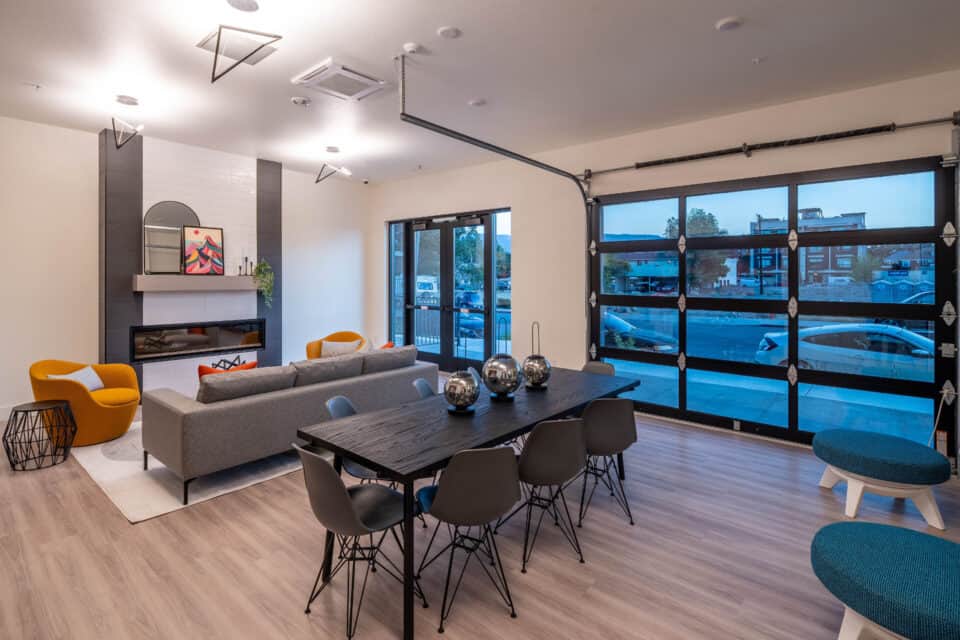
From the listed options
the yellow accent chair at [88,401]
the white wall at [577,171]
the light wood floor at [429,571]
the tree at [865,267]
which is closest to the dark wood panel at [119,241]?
the yellow accent chair at [88,401]

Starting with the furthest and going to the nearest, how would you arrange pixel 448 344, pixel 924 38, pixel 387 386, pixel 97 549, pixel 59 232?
1. pixel 448 344
2. pixel 59 232
3. pixel 387 386
4. pixel 924 38
5. pixel 97 549

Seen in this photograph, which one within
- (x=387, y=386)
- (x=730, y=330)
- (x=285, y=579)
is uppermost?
(x=730, y=330)

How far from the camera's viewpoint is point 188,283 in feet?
20.0

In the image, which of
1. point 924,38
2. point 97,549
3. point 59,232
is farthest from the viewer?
point 59,232

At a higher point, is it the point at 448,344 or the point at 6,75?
the point at 6,75

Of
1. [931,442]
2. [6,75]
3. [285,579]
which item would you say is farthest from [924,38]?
[6,75]

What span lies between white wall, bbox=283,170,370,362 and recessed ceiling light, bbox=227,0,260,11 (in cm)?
444

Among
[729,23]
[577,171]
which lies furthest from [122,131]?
[729,23]

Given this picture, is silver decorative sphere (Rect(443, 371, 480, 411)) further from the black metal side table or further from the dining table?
the black metal side table

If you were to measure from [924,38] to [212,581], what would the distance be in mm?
5467

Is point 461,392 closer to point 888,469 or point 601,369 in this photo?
point 601,369

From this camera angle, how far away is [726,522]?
3.04 metres

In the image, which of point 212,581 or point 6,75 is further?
point 6,75

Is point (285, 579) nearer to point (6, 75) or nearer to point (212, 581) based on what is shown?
point (212, 581)
